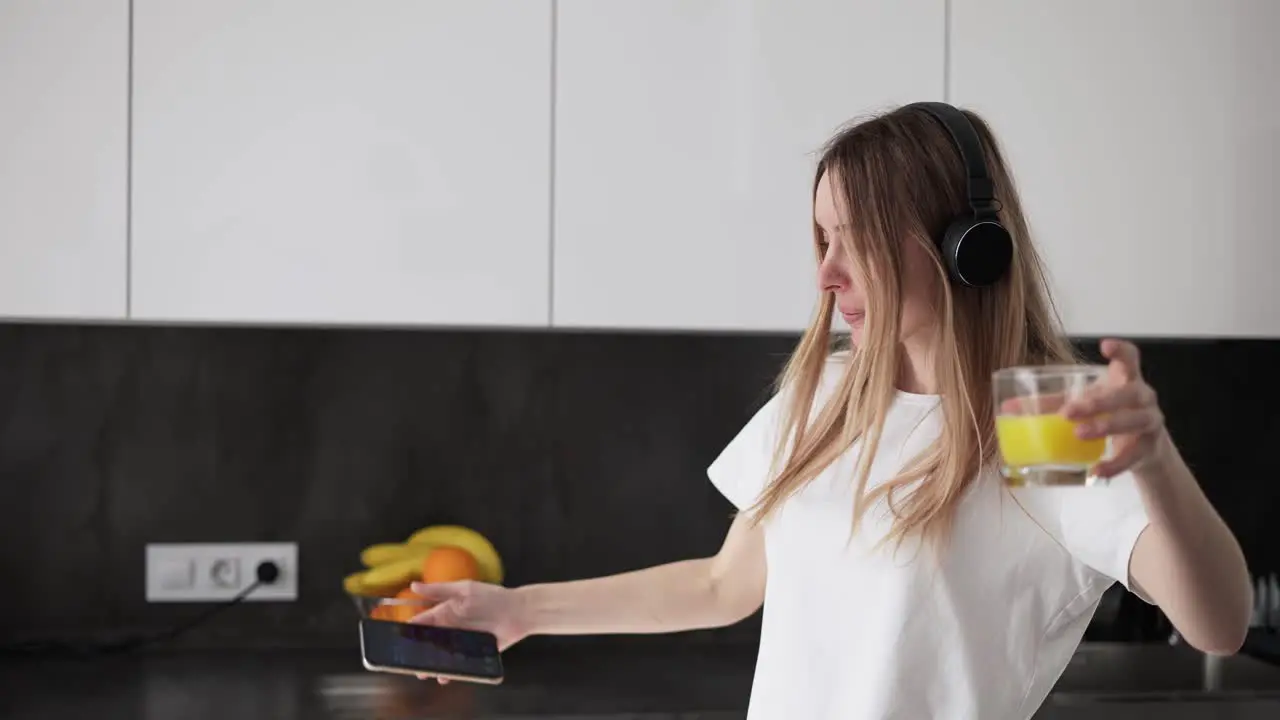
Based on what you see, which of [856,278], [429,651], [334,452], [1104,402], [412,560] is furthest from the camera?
Result: [334,452]

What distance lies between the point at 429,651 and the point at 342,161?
76 centimetres

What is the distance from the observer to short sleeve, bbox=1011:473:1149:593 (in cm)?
97

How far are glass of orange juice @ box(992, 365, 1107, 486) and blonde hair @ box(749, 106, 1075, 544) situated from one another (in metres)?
0.22

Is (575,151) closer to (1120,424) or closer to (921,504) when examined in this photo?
(921,504)

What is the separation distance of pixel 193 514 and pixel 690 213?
37.2 inches

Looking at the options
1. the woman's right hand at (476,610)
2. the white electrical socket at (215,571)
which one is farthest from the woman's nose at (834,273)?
the white electrical socket at (215,571)

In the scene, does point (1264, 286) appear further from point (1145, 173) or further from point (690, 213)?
point (690, 213)

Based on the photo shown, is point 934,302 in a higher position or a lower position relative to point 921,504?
higher

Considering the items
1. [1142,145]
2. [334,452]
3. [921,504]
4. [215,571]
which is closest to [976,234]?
[921,504]

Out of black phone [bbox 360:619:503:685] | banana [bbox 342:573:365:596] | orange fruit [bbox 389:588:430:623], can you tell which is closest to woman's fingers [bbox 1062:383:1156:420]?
black phone [bbox 360:619:503:685]

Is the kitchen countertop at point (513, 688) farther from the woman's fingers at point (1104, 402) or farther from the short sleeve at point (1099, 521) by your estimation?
the woman's fingers at point (1104, 402)

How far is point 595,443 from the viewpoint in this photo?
220 centimetres

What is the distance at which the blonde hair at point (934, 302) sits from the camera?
3.56 ft

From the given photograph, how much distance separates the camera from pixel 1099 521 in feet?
3.25
